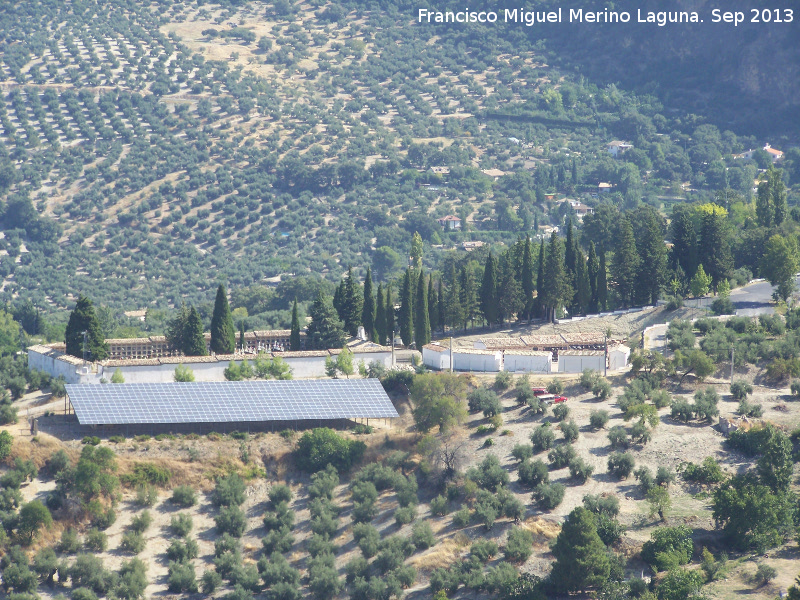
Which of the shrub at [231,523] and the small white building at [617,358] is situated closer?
the shrub at [231,523]

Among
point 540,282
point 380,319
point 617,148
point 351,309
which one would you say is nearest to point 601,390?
point 540,282

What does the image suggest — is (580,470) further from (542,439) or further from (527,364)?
(527,364)

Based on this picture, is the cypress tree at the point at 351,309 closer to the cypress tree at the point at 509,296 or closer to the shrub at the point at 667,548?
the cypress tree at the point at 509,296

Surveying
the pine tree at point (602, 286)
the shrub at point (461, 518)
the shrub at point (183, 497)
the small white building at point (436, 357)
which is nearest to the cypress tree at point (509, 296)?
the pine tree at point (602, 286)

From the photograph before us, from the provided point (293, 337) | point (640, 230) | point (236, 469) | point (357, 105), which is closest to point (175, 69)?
point (357, 105)

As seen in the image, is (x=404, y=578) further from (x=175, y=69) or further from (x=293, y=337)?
(x=175, y=69)
